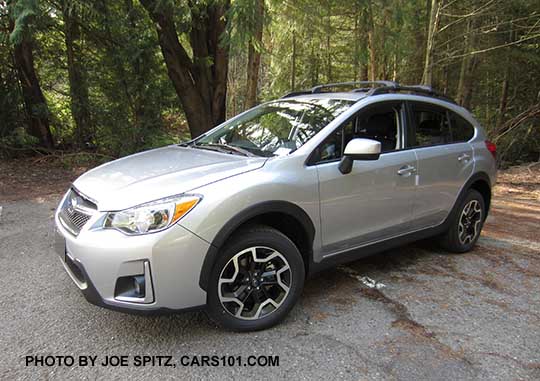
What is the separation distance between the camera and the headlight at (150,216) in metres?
2.45

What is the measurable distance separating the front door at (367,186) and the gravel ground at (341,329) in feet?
1.72

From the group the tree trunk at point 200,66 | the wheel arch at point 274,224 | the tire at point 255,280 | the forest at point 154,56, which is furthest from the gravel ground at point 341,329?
the tree trunk at point 200,66

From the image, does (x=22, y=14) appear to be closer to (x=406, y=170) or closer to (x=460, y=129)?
(x=406, y=170)

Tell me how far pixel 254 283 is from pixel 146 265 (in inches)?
30.9

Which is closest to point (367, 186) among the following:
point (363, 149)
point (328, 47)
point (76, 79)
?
point (363, 149)

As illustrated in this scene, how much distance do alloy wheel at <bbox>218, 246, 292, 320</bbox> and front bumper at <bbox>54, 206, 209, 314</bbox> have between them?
9.6 inches

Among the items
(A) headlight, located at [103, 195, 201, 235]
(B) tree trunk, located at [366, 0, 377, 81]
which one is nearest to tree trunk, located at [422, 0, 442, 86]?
(B) tree trunk, located at [366, 0, 377, 81]

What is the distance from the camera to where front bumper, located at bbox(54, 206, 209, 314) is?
2408mm

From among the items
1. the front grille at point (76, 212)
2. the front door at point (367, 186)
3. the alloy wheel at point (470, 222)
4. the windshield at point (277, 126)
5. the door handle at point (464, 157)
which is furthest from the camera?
the alloy wheel at point (470, 222)

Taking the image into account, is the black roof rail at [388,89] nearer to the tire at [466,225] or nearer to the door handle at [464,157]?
the door handle at [464,157]

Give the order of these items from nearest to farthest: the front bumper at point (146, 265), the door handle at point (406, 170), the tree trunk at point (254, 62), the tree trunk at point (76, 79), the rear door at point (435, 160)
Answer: the front bumper at point (146, 265)
the door handle at point (406, 170)
the rear door at point (435, 160)
the tree trunk at point (254, 62)
the tree trunk at point (76, 79)

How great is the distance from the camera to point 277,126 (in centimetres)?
360

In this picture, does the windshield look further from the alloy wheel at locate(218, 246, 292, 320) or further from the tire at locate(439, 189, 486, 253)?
the tire at locate(439, 189, 486, 253)

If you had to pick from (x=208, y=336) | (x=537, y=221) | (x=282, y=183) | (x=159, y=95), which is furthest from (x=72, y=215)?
(x=159, y=95)
